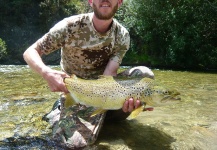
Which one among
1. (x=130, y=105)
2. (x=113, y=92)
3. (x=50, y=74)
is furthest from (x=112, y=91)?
(x=50, y=74)

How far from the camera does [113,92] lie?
321 centimetres

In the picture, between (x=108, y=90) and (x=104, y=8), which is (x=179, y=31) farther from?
(x=108, y=90)

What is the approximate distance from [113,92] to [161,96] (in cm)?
55

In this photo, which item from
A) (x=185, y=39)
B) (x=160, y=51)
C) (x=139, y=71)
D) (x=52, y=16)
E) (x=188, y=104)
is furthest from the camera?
(x=52, y=16)

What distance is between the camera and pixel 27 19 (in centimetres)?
2809

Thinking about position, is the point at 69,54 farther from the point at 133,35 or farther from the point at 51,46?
the point at 133,35

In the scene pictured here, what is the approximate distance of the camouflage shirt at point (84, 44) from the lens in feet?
13.0

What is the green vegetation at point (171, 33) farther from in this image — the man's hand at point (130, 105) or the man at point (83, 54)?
the man's hand at point (130, 105)

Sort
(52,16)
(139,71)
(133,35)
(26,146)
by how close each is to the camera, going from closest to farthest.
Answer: (26,146) → (139,71) → (133,35) → (52,16)

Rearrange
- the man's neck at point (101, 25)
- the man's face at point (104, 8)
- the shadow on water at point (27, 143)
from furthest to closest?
1. the man's neck at point (101, 25)
2. the man's face at point (104, 8)
3. the shadow on water at point (27, 143)

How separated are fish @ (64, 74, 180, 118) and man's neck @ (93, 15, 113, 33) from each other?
96 cm

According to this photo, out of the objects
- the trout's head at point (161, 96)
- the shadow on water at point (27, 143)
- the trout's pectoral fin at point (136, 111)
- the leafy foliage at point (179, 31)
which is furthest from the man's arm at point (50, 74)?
the leafy foliage at point (179, 31)

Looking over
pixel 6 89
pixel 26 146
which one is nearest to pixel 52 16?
pixel 6 89

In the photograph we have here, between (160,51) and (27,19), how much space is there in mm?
14853
